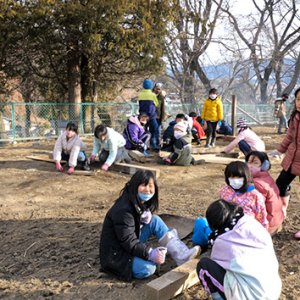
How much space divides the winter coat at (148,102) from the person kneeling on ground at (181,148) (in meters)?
1.42

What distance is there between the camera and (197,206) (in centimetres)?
457

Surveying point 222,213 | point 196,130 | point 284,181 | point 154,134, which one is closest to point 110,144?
point 154,134

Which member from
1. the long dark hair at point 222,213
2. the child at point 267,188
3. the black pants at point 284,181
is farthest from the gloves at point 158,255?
the black pants at point 284,181

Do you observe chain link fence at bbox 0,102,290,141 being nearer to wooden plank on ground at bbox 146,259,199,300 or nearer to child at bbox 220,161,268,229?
child at bbox 220,161,268,229

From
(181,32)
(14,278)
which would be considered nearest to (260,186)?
(14,278)

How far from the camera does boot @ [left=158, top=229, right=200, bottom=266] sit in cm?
292

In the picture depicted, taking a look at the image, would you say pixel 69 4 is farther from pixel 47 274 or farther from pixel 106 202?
pixel 47 274

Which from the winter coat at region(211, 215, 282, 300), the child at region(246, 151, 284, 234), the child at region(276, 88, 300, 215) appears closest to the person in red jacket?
the child at region(276, 88, 300, 215)

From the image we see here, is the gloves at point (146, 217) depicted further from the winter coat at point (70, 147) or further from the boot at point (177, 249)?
the winter coat at point (70, 147)

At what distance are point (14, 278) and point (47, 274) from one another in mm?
258

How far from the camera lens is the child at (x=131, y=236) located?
2.69 m

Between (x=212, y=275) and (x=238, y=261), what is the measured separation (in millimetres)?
241

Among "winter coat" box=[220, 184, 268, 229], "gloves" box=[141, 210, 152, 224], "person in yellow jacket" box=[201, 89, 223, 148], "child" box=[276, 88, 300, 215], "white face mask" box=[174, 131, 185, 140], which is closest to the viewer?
"gloves" box=[141, 210, 152, 224]

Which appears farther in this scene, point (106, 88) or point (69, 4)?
point (106, 88)
